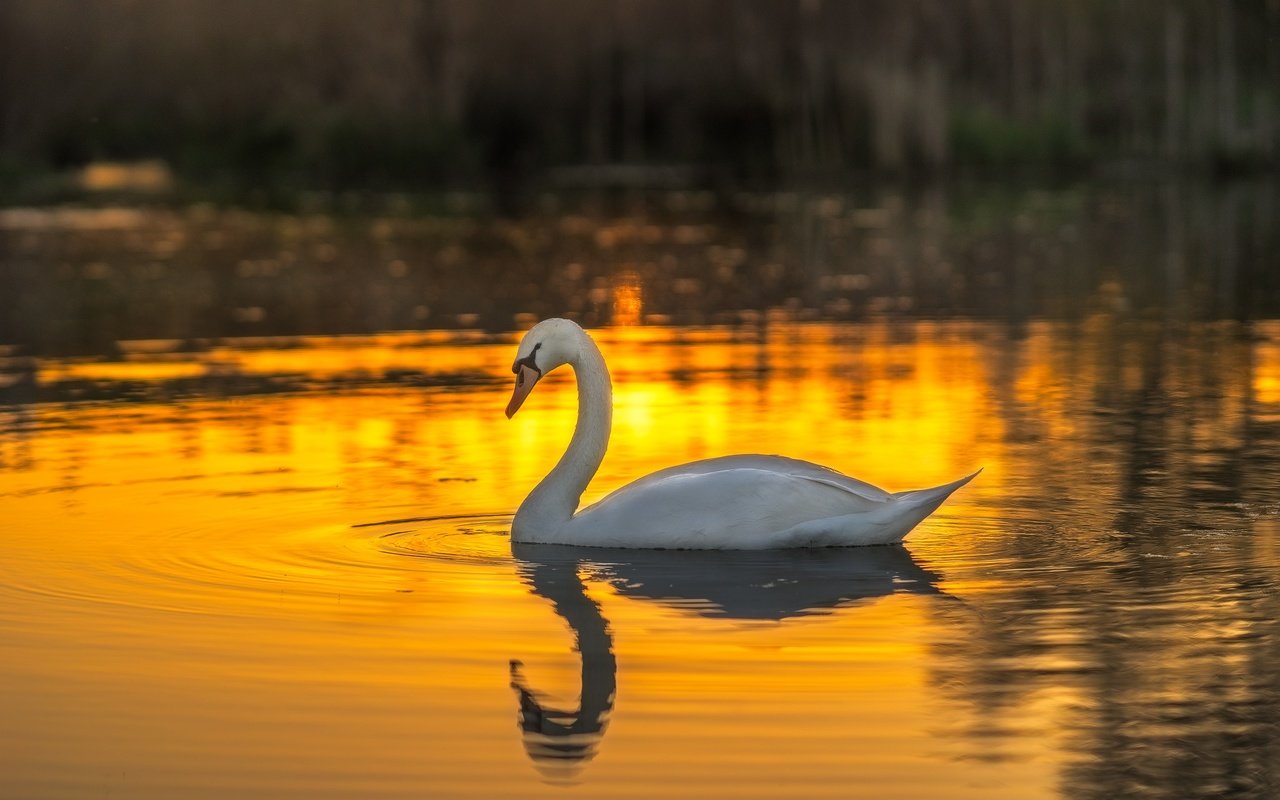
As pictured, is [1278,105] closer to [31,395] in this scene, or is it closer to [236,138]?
[236,138]

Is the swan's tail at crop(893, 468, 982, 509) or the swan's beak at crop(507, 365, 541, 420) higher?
the swan's beak at crop(507, 365, 541, 420)

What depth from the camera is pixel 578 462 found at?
10305 mm

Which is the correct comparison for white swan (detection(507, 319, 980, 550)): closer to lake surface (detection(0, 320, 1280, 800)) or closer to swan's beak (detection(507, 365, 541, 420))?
lake surface (detection(0, 320, 1280, 800))

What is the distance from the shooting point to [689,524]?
32.2 ft

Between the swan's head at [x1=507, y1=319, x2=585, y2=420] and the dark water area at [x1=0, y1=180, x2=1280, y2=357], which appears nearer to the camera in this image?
the swan's head at [x1=507, y1=319, x2=585, y2=420]

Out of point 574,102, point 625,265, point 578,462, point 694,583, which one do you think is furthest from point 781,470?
point 574,102

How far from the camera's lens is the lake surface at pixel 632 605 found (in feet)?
21.6

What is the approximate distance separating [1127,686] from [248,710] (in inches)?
104

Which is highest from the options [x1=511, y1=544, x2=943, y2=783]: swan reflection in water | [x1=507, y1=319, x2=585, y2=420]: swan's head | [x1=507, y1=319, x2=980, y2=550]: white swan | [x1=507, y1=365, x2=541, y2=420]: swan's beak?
[x1=507, y1=319, x2=585, y2=420]: swan's head

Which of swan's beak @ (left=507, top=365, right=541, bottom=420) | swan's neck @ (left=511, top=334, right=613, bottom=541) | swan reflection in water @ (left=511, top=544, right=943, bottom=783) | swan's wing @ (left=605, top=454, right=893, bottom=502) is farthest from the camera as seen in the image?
swan's beak @ (left=507, top=365, right=541, bottom=420)

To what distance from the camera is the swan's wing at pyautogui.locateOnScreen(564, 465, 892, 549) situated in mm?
9773

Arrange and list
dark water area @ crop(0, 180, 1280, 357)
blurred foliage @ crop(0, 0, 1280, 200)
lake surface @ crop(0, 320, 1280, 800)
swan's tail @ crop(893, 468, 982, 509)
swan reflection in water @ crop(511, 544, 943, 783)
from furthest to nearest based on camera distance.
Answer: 1. blurred foliage @ crop(0, 0, 1280, 200)
2. dark water area @ crop(0, 180, 1280, 357)
3. swan's tail @ crop(893, 468, 982, 509)
4. swan reflection in water @ crop(511, 544, 943, 783)
5. lake surface @ crop(0, 320, 1280, 800)

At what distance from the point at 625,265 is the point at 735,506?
19874 millimetres

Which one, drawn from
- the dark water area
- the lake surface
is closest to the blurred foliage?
the dark water area
